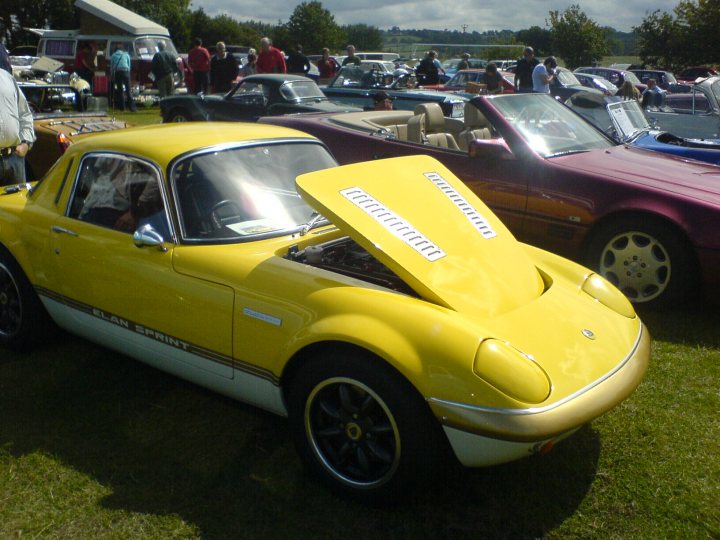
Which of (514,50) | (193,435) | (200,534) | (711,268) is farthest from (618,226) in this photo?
(514,50)

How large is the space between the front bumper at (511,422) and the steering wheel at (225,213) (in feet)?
4.82

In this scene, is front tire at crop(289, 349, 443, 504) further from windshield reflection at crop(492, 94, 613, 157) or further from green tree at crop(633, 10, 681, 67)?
green tree at crop(633, 10, 681, 67)

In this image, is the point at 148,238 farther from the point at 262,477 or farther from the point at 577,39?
the point at 577,39

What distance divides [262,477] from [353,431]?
1.82 ft

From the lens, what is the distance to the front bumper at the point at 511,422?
2422 mm

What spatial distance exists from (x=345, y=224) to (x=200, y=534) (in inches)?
52.8

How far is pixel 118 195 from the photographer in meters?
3.77

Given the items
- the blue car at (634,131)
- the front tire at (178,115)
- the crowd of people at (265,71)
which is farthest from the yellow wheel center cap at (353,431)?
the front tire at (178,115)

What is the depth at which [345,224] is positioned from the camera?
9.89 ft

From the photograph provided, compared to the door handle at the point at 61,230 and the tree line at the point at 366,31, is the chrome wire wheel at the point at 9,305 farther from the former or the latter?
the tree line at the point at 366,31

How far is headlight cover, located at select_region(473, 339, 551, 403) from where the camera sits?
2465 mm

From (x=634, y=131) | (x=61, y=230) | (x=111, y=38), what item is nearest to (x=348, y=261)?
(x=61, y=230)

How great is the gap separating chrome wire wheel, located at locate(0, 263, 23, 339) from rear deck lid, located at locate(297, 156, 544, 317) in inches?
81.8

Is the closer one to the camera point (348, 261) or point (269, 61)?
point (348, 261)
